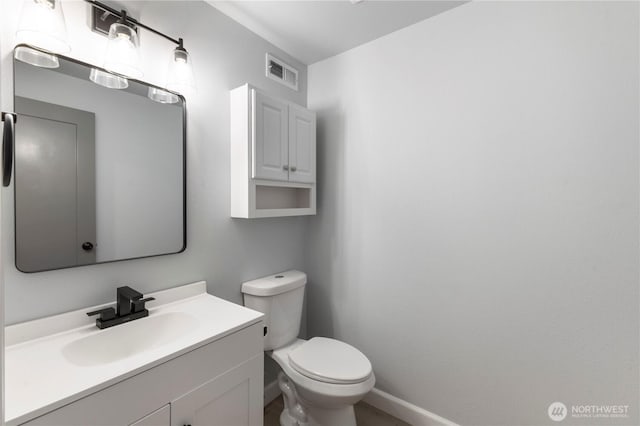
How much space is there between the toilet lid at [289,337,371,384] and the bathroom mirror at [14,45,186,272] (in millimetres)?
852

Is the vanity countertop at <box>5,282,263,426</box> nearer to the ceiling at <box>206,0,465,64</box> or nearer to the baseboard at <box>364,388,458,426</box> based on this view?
the baseboard at <box>364,388,458,426</box>

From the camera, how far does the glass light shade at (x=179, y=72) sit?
4.33 feet

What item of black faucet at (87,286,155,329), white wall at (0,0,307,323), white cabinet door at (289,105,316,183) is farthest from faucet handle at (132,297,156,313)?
white cabinet door at (289,105,316,183)

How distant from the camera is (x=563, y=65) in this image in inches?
51.6

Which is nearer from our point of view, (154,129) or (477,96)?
(154,129)

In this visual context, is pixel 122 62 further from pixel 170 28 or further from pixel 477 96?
pixel 477 96

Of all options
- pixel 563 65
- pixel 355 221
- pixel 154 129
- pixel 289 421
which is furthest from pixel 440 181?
pixel 289 421

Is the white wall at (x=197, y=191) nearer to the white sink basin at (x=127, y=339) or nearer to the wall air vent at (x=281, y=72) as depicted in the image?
the wall air vent at (x=281, y=72)

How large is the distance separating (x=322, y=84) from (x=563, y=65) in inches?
53.1

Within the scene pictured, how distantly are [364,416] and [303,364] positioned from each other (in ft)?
2.17

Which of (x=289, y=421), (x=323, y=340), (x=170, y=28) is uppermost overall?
(x=170, y=28)

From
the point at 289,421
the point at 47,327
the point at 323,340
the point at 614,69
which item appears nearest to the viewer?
the point at 47,327
